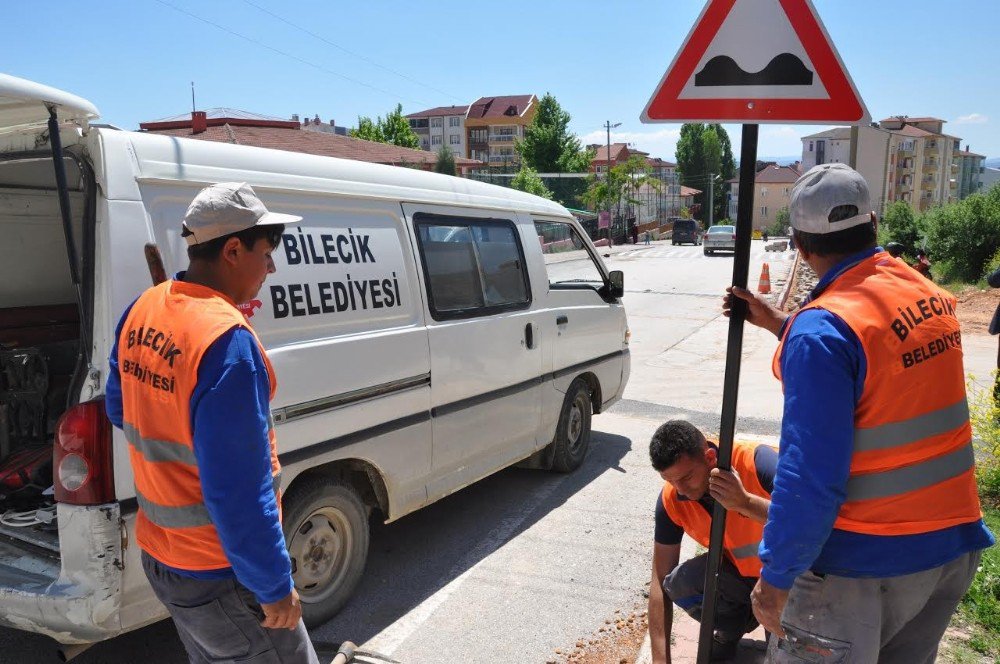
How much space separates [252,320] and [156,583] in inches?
54.7

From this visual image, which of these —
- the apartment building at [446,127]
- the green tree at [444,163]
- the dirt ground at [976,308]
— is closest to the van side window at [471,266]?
the dirt ground at [976,308]

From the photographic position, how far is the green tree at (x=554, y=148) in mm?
63719

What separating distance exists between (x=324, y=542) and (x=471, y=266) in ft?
6.25

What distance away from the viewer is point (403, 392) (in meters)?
→ 4.12

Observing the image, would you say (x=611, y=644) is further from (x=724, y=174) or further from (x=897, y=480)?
(x=724, y=174)

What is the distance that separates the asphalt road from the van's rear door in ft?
7.87

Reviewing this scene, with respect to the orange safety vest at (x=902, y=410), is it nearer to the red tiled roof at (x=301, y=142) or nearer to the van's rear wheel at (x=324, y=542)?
the van's rear wheel at (x=324, y=542)

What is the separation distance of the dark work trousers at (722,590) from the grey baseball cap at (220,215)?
2.18 meters

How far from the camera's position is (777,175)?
112 metres

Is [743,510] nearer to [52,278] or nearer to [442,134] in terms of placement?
[52,278]

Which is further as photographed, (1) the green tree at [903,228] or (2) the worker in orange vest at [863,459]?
(1) the green tree at [903,228]

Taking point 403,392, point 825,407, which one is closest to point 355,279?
point 403,392

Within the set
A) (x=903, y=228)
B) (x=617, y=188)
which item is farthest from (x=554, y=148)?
(x=903, y=228)

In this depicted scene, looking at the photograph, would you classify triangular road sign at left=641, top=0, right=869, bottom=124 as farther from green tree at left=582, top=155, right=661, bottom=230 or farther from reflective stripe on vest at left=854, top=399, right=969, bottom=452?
green tree at left=582, top=155, right=661, bottom=230
